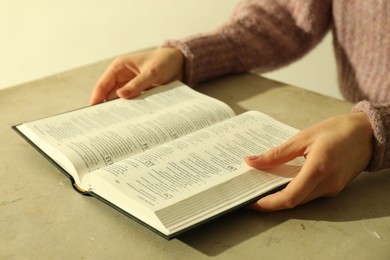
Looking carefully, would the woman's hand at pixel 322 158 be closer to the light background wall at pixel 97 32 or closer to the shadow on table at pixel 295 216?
the shadow on table at pixel 295 216

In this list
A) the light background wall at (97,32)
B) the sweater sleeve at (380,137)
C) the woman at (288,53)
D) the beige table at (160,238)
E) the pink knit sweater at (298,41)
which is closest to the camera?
the beige table at (160,238)

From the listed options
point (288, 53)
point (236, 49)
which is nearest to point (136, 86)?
point (236, 49)

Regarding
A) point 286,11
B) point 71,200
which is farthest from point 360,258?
point 286,11

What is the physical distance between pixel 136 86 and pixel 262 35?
29 cm

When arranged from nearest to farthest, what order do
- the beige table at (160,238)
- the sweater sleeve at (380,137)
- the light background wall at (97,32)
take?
the beige table at (160,238)
the sweater sleeve at (380,137)
the light background wall at (97,32)

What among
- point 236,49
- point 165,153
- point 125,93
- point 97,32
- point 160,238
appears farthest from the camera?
point 97,32

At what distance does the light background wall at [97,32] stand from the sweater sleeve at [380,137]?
103 cm

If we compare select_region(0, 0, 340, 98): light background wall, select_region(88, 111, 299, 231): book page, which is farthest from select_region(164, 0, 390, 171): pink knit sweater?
select_region(0, 0, 340, 98): light background wall

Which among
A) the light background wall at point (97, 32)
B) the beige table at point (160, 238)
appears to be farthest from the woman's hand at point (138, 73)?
the light background wall at point (97, 32)

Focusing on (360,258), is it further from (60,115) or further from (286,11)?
(286,11)

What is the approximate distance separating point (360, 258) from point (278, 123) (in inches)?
10.5

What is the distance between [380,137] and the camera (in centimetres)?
72

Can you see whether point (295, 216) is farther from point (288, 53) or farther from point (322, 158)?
point (288, 53)

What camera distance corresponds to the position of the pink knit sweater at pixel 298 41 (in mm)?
1010
